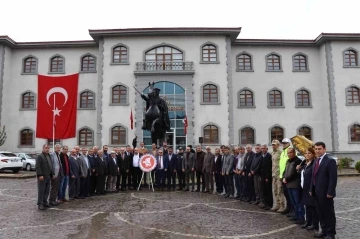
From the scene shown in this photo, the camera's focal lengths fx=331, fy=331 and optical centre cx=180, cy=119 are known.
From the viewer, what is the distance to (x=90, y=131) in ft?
96.3

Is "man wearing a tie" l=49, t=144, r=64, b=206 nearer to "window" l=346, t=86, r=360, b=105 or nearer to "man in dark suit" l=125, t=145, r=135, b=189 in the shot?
"man in dark suit" l=125, t=145, r=135, b=189

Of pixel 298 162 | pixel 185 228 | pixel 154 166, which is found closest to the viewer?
pixel 185 228

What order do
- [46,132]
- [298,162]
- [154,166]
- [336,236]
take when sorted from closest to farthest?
[336,236]
[298,162]
[154,166]
[46,132]

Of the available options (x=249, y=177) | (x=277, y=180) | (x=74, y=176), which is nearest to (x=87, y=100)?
(x=74, y=176)

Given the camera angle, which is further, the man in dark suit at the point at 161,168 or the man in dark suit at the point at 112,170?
the man in dark suit at the point at 161,168

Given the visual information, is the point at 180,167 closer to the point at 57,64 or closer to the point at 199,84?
the point at 199,84

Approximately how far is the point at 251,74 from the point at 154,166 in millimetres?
19261

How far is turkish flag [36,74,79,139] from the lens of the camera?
23.6 metres

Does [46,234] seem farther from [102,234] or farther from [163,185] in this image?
[163,185]

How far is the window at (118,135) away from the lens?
91.7ft

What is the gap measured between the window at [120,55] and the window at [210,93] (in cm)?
730

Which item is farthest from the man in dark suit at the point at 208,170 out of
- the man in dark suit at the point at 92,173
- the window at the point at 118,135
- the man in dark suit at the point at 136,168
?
the window at the point at 118,135

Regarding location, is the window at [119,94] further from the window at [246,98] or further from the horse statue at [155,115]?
the horse statue at [155,115]

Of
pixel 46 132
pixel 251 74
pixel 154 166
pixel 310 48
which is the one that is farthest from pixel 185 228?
pixel 310 48
